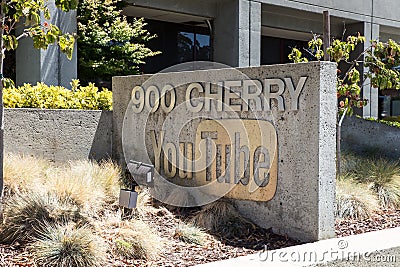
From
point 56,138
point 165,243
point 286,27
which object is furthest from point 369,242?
point 286,27

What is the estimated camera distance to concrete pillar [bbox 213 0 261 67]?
1431cm

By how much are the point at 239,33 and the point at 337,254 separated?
954 centimetres

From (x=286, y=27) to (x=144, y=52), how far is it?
6.42 metres

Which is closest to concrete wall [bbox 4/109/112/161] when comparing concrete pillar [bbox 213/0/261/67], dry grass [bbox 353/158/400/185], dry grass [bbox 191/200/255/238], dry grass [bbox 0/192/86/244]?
dry grass [bbox 0/192/86/244]

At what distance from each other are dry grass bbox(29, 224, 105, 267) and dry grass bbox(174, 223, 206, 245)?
1.05 meters

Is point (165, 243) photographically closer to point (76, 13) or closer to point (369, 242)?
point (369, 242)

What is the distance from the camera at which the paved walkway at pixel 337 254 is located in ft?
16.8

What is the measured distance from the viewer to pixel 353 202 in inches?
292

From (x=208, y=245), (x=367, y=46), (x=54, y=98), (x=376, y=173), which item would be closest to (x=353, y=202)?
(x=376, y=173)

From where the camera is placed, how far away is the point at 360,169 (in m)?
8.99

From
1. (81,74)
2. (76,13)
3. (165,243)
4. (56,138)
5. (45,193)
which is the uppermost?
(76,13)

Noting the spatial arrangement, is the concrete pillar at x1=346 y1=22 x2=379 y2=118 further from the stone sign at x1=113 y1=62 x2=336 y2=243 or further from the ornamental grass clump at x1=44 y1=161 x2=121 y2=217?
the ornamental grass clump at x1=44 y1=161 x2=121 y2=217

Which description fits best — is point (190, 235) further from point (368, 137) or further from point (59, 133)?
point (368, 137)

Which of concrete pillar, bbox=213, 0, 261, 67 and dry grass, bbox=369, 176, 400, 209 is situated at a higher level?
concrete pillar, bbox=213, 0, 261, 67
